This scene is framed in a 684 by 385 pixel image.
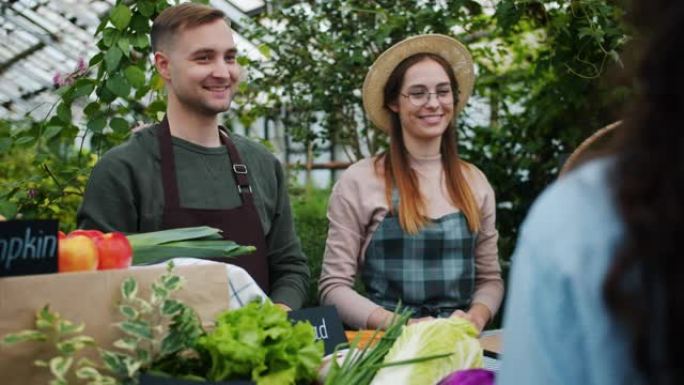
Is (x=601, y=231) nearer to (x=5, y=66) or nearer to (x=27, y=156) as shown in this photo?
(x=27, y=156)

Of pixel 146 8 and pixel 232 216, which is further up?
pixel 146 8

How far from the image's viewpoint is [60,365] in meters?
1.26

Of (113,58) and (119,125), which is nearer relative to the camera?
(113,58)

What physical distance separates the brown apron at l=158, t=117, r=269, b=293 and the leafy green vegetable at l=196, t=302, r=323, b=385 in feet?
2.81

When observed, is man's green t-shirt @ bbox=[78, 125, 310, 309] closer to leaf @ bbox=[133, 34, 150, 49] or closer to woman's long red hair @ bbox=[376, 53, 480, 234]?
woman's long red hair @ bbox=[376, 53, 480, 234]

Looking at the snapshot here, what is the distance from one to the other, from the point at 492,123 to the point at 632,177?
15.7 feet

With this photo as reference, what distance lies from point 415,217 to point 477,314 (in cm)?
35

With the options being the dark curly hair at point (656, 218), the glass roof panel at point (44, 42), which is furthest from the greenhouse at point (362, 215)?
the glass roof panel at point (44, 42)

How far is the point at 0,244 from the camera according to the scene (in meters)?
1.27

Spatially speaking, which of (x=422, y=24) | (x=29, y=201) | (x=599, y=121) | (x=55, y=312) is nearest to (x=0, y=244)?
(x=55, y=312)

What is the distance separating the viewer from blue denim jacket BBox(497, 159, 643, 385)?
0.66 metres

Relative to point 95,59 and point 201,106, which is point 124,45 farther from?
point 201,106

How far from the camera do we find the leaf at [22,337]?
1.24m

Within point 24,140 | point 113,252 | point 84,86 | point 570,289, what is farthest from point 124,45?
point 570,289
